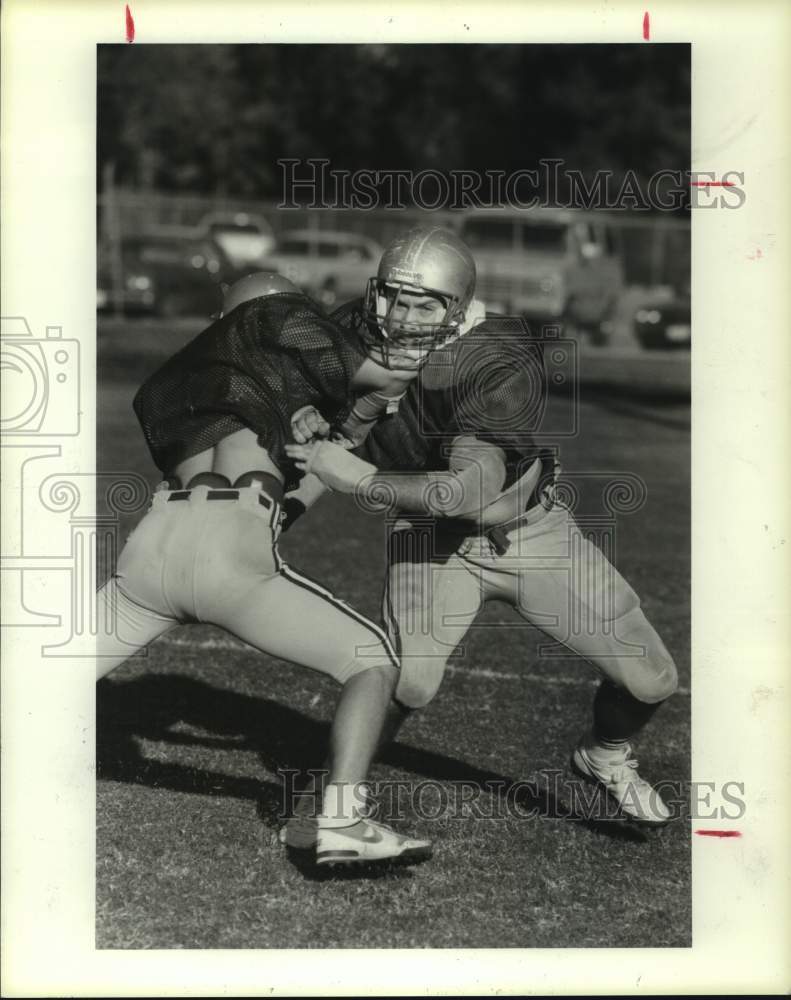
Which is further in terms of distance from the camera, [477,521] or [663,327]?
[663,327]

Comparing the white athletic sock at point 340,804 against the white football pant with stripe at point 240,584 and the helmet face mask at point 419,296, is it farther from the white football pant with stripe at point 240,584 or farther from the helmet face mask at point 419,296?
the helmet face mask at point 419,296

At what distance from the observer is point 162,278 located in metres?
24.7

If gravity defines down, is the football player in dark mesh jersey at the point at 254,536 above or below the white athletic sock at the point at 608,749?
above

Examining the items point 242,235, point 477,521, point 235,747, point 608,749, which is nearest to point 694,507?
point 477,521

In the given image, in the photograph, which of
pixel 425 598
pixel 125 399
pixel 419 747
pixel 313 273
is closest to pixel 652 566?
pixel 419 747

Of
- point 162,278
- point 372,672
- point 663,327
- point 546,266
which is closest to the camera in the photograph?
point 372,672

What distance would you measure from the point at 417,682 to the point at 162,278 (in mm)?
20693

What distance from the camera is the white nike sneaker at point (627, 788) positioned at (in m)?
4.92

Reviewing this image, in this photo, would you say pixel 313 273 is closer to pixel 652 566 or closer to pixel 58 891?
pixel 652 566

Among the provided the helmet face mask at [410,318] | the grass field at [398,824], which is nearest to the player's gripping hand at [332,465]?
the helmet face mask at [410,318]

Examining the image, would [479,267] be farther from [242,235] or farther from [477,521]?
[477,521]

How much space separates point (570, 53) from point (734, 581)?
37446 millimetres

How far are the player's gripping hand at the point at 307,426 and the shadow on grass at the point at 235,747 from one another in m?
1.31

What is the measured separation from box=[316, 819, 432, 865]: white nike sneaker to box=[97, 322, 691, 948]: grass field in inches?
9.5
